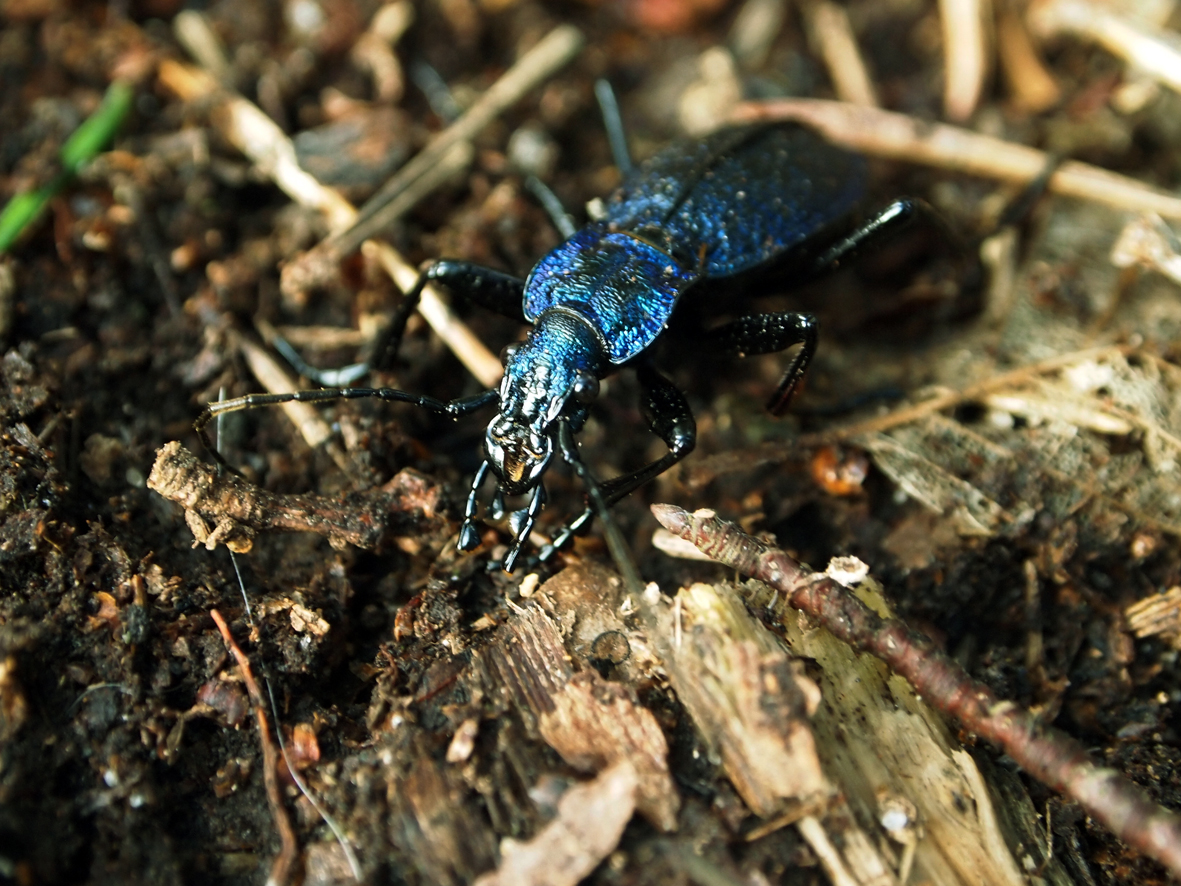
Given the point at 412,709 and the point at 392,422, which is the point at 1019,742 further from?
the point at 392,422

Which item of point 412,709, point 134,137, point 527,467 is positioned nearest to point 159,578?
point 412,709

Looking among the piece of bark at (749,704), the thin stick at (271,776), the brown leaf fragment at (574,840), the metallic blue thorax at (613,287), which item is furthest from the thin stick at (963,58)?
the thin stick at (271,776)

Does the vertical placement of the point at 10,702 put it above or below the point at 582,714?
above

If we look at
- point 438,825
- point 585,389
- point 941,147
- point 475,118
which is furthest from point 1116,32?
point 438,825

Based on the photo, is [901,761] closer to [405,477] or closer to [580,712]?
[580,712]

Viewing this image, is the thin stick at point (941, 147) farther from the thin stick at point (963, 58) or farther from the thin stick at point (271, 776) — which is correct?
the thin stick at point (271, 776)

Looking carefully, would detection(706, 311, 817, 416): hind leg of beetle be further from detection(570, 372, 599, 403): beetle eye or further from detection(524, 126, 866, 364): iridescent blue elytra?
detection(570, 372, 599, 403): beetle eye
